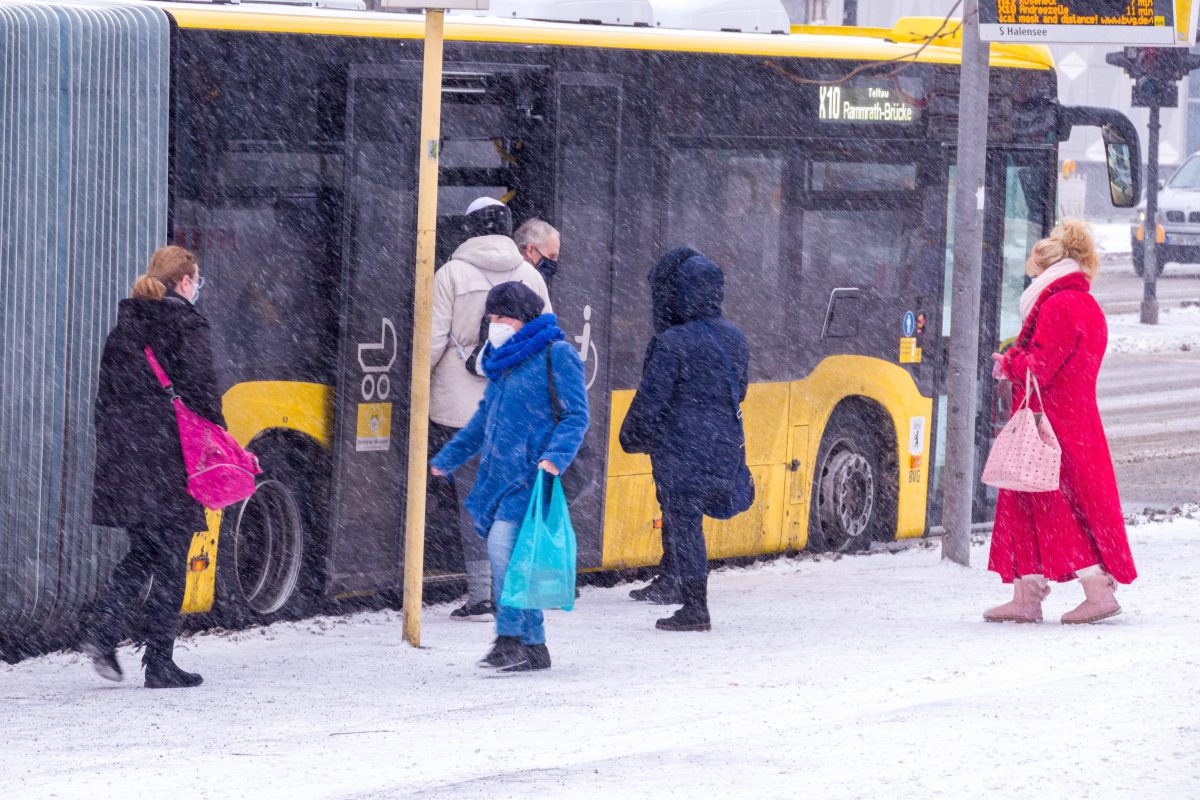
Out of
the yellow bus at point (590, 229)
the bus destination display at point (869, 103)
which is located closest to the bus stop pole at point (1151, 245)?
the yellow bus at point (590, 229)

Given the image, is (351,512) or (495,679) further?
(351,512)

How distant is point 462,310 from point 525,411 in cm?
140

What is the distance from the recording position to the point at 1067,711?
7.04 m

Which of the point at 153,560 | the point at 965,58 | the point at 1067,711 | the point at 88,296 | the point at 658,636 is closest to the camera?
the point at 1067,711

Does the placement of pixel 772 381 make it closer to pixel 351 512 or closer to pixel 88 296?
pixel 351 512

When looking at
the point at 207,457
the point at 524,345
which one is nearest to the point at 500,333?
the point at 524,345

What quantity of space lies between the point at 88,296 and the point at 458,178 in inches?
79.0

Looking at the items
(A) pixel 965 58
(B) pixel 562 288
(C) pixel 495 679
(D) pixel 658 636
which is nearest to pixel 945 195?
(A) pixel 965 58

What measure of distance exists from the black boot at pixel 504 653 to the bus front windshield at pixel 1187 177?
88.2 ft

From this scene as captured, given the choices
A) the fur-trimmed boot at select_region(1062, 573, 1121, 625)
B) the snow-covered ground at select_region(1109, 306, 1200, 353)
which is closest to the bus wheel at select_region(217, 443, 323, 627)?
the fur-trimmed boot at select_region(1062, 573, 1121, 625)

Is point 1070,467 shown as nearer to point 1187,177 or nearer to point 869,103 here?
point 869,103

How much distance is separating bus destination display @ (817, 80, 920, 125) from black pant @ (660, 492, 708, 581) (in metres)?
3.04

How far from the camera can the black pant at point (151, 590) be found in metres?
7.66

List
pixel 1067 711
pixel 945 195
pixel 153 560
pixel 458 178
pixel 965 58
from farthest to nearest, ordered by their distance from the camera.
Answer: pixel 945 195, pixel 965 58, pixel 458 178, pixel 153 560, pixel 1067 711
